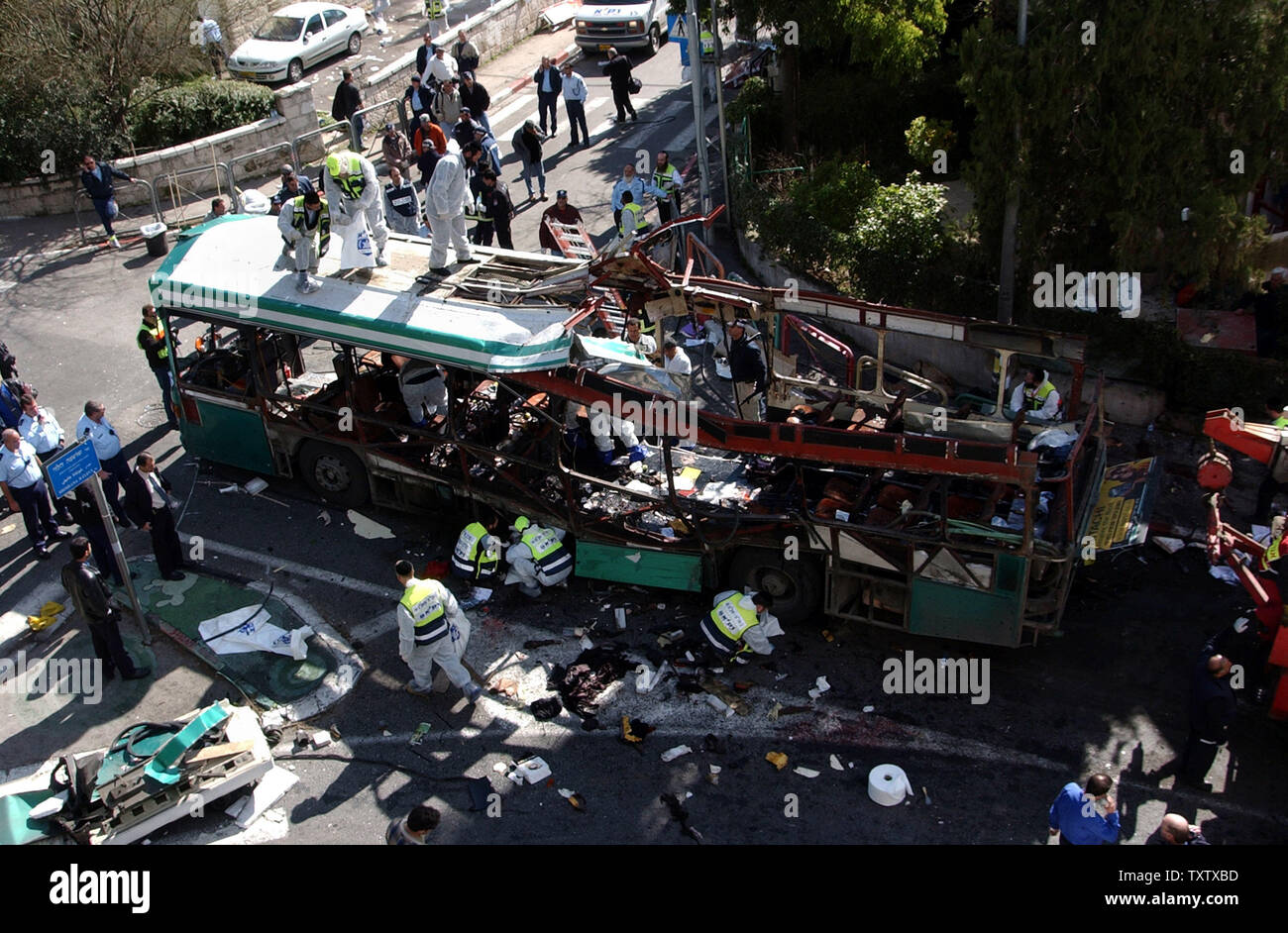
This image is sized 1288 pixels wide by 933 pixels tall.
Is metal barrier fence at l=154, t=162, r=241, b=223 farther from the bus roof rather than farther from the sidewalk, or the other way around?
the sidewalk

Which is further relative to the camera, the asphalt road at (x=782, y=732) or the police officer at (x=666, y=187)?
the police officer at (x=666, y=187)

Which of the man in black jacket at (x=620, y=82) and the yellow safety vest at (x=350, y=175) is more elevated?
the yellow safety vest at (x=350, y=175)

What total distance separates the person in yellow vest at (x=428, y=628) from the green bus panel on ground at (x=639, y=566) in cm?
163

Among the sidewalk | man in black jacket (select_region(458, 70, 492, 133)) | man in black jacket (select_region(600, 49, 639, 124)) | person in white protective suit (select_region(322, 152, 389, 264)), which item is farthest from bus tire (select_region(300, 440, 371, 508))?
man in black jacket (select_region(600, 49, 639, 124))

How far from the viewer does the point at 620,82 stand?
21219 mm

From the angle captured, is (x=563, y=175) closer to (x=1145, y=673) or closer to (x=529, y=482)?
(x=529, y=482)

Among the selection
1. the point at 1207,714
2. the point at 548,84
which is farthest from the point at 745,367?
the point at 548,84

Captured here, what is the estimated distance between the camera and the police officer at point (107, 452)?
11.6m

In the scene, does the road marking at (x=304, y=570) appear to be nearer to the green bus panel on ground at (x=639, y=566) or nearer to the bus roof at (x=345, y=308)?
the green bus panel on ground at (x=639, y=566)

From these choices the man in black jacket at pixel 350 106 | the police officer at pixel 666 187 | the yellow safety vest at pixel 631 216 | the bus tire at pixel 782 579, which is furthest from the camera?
the man in black jacket at pixel 350 106

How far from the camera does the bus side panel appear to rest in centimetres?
935

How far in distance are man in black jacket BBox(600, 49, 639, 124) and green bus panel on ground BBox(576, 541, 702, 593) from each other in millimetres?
12944

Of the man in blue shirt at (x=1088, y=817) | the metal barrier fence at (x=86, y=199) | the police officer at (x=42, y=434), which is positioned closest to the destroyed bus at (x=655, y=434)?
the police officer at (x=42, y=434)
